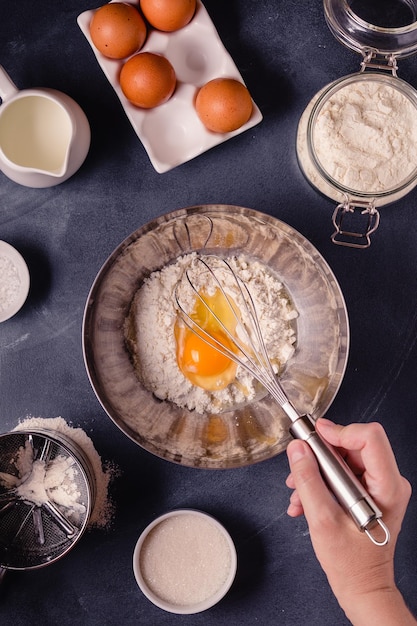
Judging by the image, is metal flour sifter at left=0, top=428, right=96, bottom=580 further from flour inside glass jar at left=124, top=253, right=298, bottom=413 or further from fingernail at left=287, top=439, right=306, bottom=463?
fingernail at left=287, top=439, right=306, bottom=463

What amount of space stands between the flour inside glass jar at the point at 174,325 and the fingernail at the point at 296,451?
0.27m

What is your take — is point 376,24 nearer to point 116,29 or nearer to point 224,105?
point 224,105

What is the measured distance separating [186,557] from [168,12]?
1.06 metres

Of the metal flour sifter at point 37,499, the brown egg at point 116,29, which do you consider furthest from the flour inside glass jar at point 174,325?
the brown egg at point 116,29

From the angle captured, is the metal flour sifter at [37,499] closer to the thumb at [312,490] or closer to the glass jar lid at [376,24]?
the thumb at [312,490]

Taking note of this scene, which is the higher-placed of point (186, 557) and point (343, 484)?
point (343, 484)

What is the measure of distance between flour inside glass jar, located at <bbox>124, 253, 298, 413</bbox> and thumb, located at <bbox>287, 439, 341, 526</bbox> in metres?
0.30

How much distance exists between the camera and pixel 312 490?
1.01 meters

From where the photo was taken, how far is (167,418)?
1.31m

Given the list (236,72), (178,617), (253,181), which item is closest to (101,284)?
(253,181)

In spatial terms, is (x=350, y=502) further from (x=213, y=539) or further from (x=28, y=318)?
(x=28, y=318)

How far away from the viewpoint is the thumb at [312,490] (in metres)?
1.01

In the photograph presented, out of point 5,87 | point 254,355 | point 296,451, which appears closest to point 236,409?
point 254,355

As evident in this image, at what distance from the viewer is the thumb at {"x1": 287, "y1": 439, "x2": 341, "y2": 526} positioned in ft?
3.30
